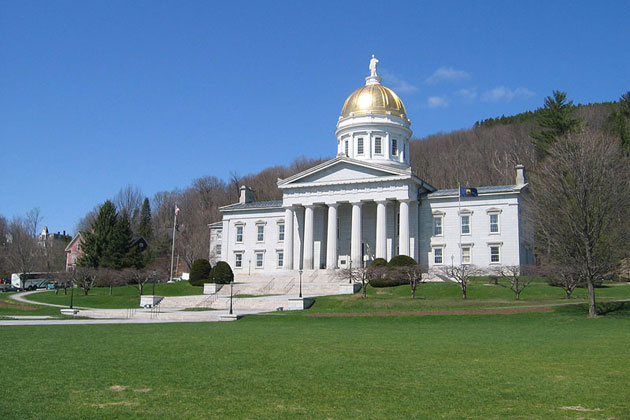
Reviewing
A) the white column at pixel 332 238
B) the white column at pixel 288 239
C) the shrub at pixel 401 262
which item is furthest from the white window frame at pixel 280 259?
the shrub at pixel 401 262

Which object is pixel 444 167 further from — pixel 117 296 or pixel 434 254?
pixel 117 296

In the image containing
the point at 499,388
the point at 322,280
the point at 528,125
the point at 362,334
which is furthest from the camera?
the point at 528,125

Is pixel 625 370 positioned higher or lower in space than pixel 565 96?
lower

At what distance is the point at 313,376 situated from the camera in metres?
13.1

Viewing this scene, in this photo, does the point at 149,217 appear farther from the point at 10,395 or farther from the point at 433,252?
the point at 10,395

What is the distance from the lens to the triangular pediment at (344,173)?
2429 inches

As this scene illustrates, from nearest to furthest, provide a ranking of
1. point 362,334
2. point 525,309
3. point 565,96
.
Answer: point 362,334, point 525,309, point 565,96

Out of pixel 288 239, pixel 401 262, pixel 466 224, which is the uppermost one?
pixel 466 224

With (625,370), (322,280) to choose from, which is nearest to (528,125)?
(322,280)

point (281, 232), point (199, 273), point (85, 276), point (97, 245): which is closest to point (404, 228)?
point (281, 232)

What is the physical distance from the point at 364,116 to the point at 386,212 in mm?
13444

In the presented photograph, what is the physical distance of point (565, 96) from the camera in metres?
75.2

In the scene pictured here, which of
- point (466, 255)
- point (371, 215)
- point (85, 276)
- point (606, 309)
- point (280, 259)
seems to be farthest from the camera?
point (280, 259)

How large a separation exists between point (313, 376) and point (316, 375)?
15 centimetres
